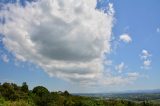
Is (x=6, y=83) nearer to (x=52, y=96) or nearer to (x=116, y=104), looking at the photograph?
(x=52, y=96)

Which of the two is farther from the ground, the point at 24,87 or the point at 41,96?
the point at 24,87

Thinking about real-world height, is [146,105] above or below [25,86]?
below

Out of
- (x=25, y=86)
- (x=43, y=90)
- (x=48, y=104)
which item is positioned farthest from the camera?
(x=25, y=86)

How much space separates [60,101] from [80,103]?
9.48 m

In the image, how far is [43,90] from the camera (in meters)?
126

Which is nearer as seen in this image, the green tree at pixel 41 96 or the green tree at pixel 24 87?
Answer: the green tree at pixel 41 96

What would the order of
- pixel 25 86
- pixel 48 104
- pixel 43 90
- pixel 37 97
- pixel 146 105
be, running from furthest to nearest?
pixel 146 105 → pixel 25 86 → pixel 43 90 → pixel 37 97 → pixel 48 104

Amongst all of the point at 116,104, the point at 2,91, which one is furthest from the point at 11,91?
the point at 116,104

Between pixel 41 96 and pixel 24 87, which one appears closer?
pixel 41 96

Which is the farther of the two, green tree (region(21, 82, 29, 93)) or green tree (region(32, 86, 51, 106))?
green tree (region(21, 82, 29, 93))

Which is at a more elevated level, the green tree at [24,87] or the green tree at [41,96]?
the green tree at [24,87]

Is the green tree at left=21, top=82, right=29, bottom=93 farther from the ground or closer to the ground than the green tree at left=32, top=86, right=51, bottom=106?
farther from the ground

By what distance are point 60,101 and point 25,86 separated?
23.5 m

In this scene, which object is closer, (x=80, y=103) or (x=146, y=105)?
(x=80, y=103)
